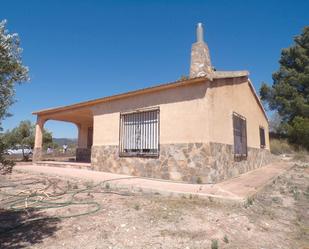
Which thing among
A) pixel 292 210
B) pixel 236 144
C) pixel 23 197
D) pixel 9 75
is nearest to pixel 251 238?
pixel 292 210

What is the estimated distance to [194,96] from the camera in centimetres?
847

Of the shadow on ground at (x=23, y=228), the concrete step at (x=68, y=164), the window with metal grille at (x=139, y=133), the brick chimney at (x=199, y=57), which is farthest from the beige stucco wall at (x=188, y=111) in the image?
the shadow on ground at (x=23, y=228)

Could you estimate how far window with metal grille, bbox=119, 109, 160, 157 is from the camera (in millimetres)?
9562

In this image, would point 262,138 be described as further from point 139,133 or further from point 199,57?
point 139,133

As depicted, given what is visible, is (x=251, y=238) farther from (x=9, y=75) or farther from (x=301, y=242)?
(x=9, y=75)

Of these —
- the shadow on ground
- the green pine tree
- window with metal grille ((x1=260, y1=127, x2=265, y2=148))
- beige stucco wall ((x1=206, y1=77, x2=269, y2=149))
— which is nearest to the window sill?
beige stucco wall ((x1=206, y1=77, x2=269, y2=149))

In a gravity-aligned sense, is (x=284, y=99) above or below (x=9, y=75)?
above

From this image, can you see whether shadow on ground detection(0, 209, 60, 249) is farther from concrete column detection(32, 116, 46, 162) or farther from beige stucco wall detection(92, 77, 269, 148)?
concrete column detection(32, 116, 46, 162)

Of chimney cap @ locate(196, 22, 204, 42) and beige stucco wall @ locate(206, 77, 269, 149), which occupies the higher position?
chimney cap @ locate(196, 22, 204, 42)

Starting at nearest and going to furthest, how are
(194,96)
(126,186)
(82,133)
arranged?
(126,186) → (194,96) → (82,133)

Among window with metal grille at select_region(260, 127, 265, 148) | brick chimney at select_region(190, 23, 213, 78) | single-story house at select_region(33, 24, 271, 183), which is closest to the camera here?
single-story house at select_region(33, 24, 271, 183)

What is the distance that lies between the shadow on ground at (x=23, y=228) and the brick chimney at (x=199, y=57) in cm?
712

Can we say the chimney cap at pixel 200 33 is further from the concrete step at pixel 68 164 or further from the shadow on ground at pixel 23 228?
the shadow on ground at pixel 23 228

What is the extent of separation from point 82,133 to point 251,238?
51.9ft
